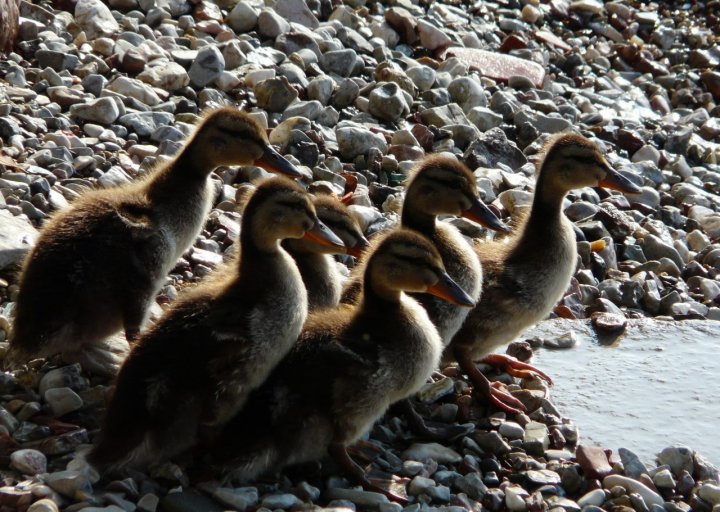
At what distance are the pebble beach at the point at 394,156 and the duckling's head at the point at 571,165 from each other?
99 centimetres

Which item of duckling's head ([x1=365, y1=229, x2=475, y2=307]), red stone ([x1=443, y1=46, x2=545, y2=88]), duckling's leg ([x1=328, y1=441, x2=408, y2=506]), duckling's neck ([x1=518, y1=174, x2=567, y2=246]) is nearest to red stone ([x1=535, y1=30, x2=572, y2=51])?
red stone ([x1=443, y1=46, x2=545, y2=88])

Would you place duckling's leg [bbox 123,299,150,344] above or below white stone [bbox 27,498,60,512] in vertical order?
above

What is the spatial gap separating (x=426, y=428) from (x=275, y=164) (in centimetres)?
182

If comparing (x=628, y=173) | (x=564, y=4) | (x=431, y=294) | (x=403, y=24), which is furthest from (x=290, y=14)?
(x=431, y=294)

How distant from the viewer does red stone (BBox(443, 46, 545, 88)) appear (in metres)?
11.7

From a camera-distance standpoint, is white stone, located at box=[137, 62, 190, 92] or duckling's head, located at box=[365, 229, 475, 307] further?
white stone, located at box=[137, 62, 190, 92]

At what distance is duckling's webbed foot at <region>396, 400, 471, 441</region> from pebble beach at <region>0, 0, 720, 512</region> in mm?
47

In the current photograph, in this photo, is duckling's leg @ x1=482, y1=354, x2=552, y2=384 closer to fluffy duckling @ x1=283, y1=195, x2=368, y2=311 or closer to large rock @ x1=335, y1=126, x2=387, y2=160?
fluffy duckling @ x1=283, y1=195, x2=368, y2=311

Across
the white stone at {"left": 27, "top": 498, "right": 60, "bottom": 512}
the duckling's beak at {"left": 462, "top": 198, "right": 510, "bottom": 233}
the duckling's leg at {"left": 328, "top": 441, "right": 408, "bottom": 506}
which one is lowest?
the white stone at {"left": 27, "top": 498, "right": 60, "bottom": 512}

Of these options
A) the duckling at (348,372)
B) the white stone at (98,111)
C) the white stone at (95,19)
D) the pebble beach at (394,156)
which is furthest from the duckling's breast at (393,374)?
the white stone at (95,19)

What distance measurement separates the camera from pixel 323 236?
19.2 feet

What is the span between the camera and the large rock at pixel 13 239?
6.40m

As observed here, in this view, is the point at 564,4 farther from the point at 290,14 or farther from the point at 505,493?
the point at 505,493

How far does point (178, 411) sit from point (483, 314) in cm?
210
